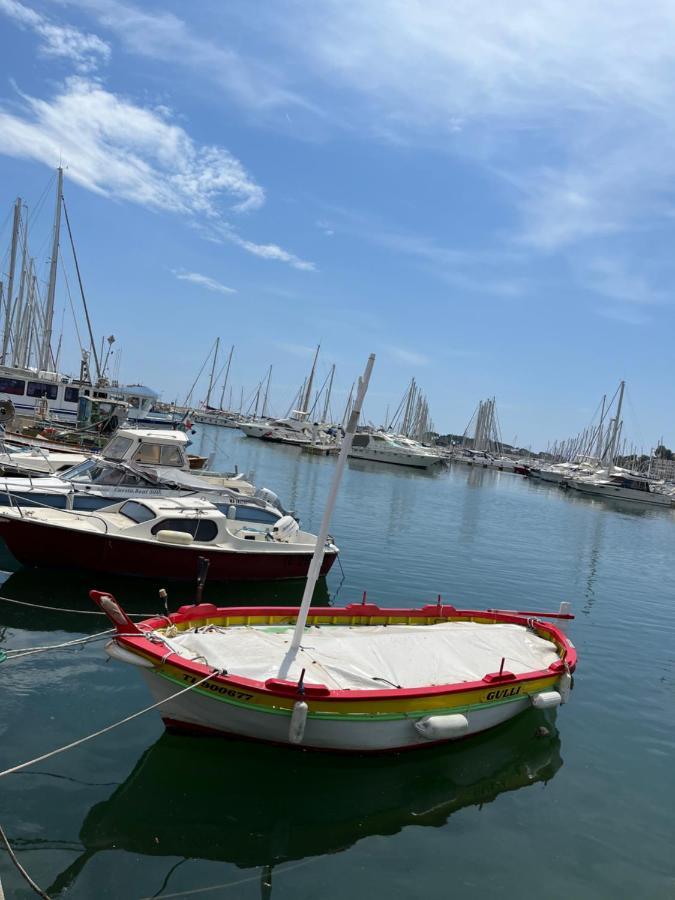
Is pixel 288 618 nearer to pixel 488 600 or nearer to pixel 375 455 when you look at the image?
pixel 488 600

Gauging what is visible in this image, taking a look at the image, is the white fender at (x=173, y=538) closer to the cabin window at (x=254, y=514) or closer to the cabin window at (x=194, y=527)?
the cabin window at (x=194, y=527)

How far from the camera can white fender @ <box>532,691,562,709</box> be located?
Result: 395 inches

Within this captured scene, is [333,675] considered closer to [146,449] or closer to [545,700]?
[545,700]

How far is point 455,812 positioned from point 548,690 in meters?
3.04

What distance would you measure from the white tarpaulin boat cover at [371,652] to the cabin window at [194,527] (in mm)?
6157

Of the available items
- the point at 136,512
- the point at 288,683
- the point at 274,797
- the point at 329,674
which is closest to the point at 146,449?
the point at 136,512

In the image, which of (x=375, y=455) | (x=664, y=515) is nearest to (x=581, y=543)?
(x=664, y=515)

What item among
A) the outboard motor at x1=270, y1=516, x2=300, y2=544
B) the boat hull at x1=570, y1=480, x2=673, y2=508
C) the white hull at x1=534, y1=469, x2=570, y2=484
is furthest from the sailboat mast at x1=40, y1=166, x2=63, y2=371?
the white hull at x1=534, y1=469, x2=570, y2=484

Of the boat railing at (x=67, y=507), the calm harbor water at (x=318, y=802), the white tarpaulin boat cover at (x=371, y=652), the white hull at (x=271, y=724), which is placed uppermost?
the boat railing at (x=67, y=507)

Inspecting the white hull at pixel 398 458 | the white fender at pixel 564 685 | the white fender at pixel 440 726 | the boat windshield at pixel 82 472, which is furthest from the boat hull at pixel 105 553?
the white hull at pixel 398 458

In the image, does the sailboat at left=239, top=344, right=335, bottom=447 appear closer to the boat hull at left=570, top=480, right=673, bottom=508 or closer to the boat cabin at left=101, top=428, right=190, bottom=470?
the boat hull at left=570, top=480, right=673, bottom=508

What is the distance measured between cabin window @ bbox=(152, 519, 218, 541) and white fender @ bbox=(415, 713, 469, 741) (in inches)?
360

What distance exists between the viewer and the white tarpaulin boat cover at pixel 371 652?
9.05m

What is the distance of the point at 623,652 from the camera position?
1628 cm
